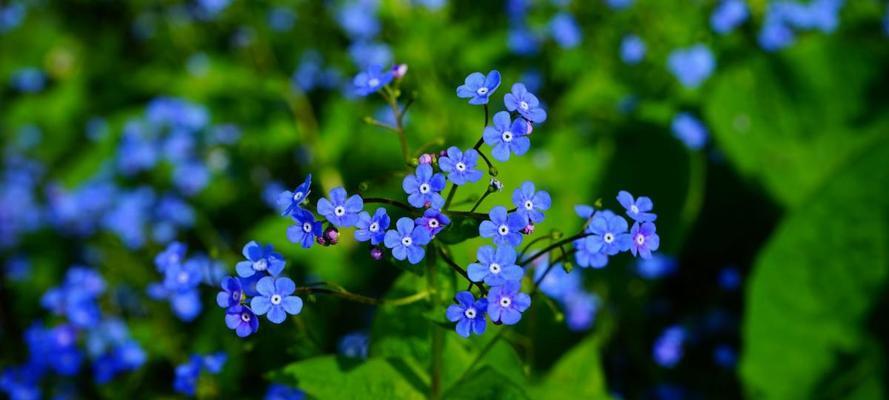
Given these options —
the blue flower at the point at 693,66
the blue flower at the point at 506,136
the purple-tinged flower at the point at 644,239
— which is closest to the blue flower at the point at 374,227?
the blue flower at the point at 506,136

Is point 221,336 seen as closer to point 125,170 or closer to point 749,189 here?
point 125,170

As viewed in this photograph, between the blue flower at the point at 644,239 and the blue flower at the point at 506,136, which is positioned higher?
the blue flower at the point at 644,239

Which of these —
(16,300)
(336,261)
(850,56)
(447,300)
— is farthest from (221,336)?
(850,56)

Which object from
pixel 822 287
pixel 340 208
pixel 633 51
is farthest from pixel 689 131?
pixel 340 208

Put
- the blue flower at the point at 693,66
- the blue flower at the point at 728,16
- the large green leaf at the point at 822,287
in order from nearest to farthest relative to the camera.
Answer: the large green leaf at the point at 822,287 < the blue flower at the point at 693,66 < the blue flower at the point at 728,16

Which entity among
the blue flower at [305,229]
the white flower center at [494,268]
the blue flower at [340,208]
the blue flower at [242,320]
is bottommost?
the blue flower at [242,320]

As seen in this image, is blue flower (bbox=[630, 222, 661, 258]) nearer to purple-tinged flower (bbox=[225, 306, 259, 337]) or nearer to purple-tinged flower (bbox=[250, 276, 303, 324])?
purple-tinged flower (bbox=[250, 276, 303, 324])

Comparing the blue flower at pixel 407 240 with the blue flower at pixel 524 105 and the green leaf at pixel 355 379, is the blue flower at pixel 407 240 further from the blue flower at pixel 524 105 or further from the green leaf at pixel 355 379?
the green leaf at pixel 355 379
